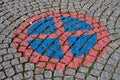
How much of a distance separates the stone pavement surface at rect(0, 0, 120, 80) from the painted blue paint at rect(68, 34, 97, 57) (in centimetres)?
36

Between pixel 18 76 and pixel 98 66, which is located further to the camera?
pixel 98 66

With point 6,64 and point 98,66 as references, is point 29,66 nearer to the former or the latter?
point 6,64

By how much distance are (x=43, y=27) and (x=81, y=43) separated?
109 centimetres

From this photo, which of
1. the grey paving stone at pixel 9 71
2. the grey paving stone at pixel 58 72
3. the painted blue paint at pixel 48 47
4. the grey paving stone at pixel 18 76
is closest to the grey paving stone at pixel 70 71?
the grey paving stone at pixel 58 72

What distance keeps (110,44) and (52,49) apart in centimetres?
129

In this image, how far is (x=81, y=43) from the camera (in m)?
5.09

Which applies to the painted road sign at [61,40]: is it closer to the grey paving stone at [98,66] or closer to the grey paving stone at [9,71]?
the grey paving stone at [98,66]

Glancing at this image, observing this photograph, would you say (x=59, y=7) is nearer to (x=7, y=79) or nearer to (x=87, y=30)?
(x=87, y=30)

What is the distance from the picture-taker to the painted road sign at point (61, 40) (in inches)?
187

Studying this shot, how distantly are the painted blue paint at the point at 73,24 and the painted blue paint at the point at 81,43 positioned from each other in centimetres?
30

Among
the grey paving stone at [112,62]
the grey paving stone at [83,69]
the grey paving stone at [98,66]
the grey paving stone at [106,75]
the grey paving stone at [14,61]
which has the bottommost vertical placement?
the grey paving stone at [106,75]

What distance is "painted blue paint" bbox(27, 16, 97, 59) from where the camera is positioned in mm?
4910

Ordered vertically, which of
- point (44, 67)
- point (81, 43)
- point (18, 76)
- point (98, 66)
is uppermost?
point (81, 43)

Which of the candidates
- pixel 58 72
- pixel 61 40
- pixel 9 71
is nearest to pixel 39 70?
pixel 58 72
